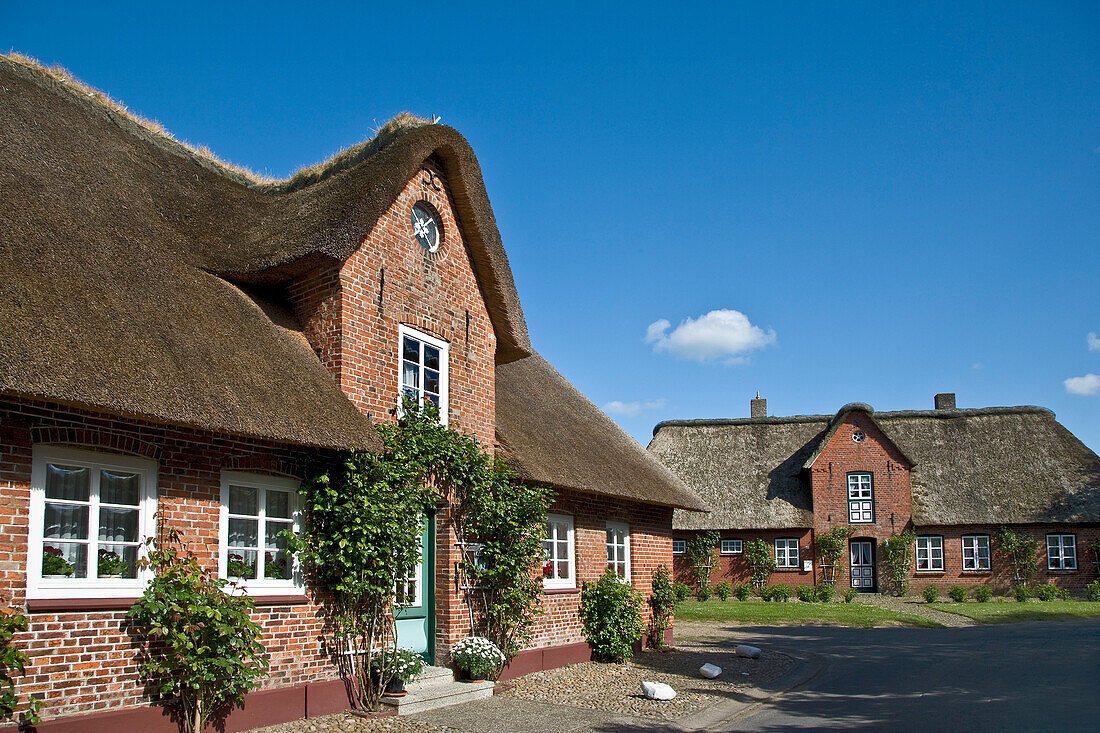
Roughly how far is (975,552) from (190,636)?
30886 mm

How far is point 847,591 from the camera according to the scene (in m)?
30.9

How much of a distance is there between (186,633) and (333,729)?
189 centimetres

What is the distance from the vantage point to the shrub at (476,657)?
11414mm

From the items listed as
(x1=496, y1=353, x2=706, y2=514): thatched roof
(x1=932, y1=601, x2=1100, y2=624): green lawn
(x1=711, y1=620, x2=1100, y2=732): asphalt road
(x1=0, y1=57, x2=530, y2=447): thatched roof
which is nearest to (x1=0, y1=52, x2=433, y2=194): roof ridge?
(x1=0, y1=57, x2=530, y2=447): thatched roof

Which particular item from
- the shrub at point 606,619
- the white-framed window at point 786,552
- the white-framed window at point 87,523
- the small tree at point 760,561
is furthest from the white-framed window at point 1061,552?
the white-framed window at point 87,523

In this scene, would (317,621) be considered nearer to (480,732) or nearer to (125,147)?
(480,732)

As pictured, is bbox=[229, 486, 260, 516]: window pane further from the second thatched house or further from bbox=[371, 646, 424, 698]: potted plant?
the second thatched house

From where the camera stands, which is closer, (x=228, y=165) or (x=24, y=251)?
(x=24, y=251)

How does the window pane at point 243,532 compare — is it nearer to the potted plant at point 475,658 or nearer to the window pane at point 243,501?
the window pane at point 243,501

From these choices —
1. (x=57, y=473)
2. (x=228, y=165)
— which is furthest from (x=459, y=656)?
(x=228, y=165)

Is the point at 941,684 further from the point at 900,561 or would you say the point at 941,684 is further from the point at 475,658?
the point at 900,561

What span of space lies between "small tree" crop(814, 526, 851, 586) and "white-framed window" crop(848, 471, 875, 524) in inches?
27.4

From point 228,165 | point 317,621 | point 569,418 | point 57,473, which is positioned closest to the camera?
point 57,473

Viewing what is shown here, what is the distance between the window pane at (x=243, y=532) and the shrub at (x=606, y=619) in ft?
22.8
